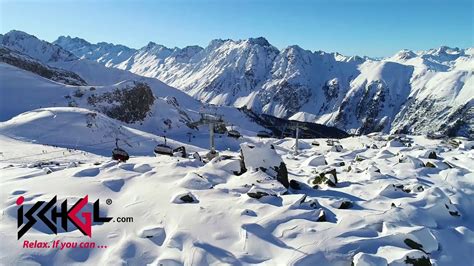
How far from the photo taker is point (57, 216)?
18172mm

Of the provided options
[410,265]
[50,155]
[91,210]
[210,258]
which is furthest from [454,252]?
[50,155]

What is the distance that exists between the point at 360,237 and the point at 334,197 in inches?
215

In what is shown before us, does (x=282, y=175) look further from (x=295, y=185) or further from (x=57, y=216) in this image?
(x=57, y=216)

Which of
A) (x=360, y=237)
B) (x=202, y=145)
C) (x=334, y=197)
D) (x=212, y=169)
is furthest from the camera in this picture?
(x=202, y=145)

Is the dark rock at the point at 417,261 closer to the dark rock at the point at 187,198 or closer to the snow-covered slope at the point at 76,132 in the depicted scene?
the dark rock at the point at 187,198

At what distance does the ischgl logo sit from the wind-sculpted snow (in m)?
0.46

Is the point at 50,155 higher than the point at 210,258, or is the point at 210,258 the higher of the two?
the point at 210,258

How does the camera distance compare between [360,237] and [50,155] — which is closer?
[360,237]

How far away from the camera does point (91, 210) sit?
1888 centimetres

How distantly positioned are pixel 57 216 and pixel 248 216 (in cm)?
909

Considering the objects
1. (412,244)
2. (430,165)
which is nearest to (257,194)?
(412,244)

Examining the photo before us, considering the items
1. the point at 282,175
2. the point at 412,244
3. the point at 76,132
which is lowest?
the point at 76,132

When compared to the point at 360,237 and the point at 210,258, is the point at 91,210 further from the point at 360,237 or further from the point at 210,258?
the point at 360,237

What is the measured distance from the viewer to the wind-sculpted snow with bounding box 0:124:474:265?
622 inches
